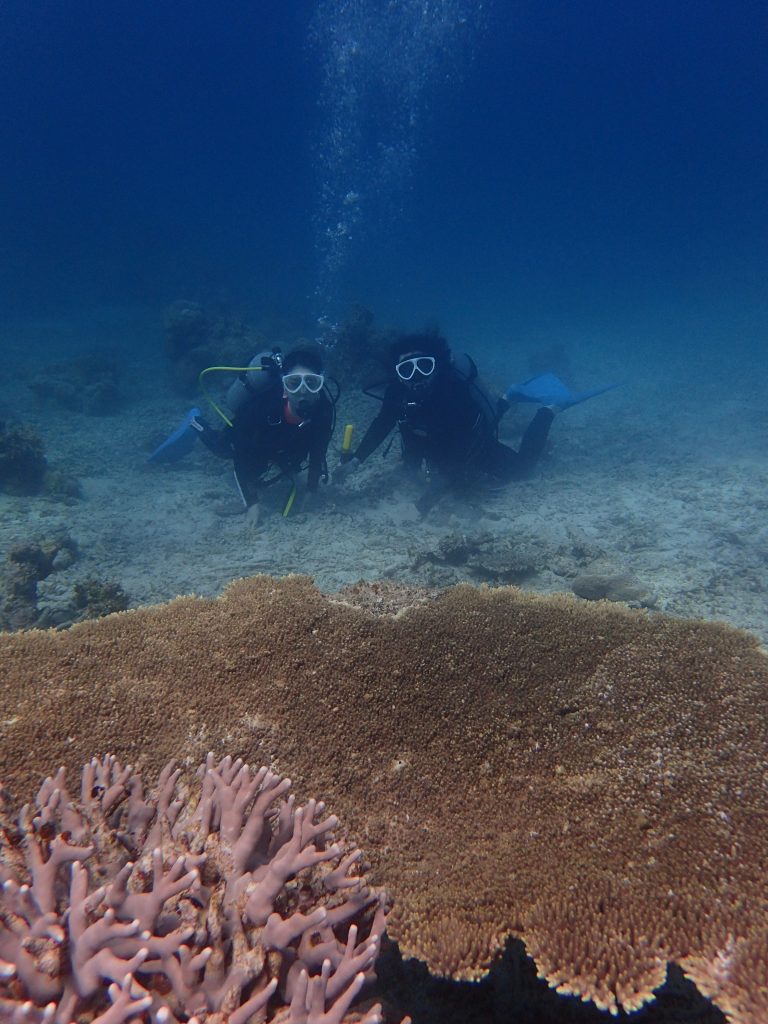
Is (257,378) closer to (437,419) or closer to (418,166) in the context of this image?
(437,419)

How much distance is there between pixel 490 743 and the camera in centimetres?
278

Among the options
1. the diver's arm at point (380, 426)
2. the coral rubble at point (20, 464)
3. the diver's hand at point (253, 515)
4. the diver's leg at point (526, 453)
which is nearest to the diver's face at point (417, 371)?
the diver's arm at point (380, 426)

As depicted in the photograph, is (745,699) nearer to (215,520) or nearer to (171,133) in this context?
(215,520)

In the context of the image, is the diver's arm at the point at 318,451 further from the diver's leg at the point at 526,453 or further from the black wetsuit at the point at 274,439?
the diver's leg at the point at 526,453

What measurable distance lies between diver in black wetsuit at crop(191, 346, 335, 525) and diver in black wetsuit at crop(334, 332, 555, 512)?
1008 millimetres

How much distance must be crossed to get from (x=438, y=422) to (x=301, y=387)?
9.81ft

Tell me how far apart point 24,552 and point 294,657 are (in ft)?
19.8

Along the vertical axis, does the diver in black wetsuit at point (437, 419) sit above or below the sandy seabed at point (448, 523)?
above

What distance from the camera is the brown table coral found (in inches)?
72.4

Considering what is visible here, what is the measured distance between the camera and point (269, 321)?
28.4m

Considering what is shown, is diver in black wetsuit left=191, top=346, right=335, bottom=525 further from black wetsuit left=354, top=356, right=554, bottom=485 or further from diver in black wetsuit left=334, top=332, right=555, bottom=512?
black wetsuit left=354, top=356, right=554, bottom=485

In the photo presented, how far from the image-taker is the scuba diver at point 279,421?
955 centimetres

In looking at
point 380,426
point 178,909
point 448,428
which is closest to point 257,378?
point 380,426

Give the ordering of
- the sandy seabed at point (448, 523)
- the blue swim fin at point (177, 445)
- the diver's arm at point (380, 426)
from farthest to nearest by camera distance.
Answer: the blue swim fin at point (177, 445) → the diver's arm at point (380, 426) → the sandy seabed at point (448, 523)
